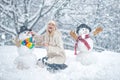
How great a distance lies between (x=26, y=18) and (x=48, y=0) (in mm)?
242

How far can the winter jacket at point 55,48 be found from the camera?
166cm

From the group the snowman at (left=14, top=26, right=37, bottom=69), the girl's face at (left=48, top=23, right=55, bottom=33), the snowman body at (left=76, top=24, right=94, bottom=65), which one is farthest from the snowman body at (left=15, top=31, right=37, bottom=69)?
the snowman body at (left=76, top=24, right=94, bottom=65)

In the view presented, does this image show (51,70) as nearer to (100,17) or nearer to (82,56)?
(82,56)

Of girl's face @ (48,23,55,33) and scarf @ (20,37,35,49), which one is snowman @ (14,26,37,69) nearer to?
scarf @ (20,37,35,49)

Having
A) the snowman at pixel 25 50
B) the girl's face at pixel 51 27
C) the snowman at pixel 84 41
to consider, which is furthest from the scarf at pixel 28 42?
the snowman at pixel 84 41

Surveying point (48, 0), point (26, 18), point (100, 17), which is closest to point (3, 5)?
point (26, 18)

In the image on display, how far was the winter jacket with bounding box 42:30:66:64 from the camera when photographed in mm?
1661

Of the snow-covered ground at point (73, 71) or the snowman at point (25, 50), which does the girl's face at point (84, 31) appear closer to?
the snow-covered ground at point (73, 71)

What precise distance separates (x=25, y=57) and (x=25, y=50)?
4 cm

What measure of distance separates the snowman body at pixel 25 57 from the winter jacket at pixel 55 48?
96 millimetres

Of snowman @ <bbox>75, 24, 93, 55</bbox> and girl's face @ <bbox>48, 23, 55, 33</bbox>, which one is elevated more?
girl's face @ <bbox>48, 23, 55, 33</bbox>

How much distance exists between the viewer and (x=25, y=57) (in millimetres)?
1669

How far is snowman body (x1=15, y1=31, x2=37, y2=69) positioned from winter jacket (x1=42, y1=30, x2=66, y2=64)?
96mm

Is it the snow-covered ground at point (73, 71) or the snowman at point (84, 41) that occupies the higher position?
the snowman at point (84, 41)
